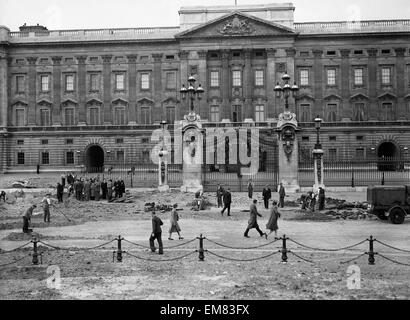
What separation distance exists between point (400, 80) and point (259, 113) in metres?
16.4

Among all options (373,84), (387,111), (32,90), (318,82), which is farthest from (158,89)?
(387,111)

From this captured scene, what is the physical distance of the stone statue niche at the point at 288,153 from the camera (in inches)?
1339

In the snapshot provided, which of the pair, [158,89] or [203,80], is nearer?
[203,80]

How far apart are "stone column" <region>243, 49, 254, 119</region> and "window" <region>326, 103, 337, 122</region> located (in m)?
8.82

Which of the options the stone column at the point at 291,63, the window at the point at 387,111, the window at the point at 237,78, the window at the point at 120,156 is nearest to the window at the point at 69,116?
the window at the point at 120,156

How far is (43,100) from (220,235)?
47.4 m

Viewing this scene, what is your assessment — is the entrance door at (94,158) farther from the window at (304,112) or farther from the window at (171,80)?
the window at (304,112)

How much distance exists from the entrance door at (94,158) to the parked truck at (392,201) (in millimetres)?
41645

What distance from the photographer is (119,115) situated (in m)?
60.9

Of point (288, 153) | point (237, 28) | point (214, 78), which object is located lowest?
point (288, 153)

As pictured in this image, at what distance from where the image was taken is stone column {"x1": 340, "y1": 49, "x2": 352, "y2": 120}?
5881 cm

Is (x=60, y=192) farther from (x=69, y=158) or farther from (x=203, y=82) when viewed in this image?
(x=203, y=82)

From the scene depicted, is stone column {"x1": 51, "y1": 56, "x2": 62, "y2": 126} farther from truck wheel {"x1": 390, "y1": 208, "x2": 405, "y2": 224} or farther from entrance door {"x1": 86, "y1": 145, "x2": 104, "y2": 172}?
truck wheel {"x1": 390, "y1": 208, "x2": 405, "y2": 224}
